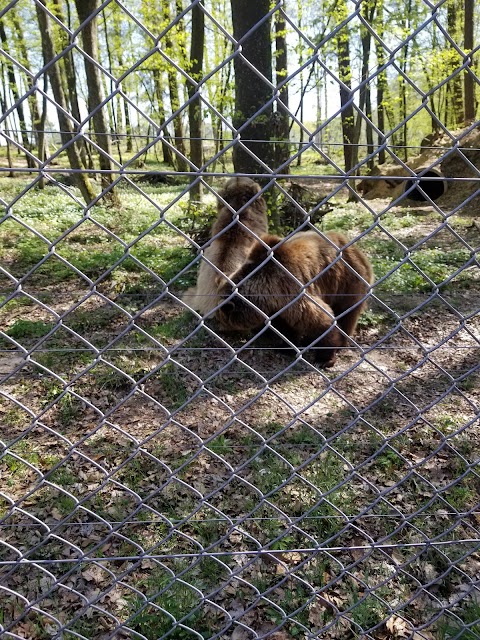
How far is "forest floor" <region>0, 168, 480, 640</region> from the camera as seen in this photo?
1.89 meters

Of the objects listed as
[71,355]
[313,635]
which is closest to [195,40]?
[71,355]

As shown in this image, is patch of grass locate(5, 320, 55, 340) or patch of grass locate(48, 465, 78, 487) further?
patch of grass locate(5, 320, 55, 340)

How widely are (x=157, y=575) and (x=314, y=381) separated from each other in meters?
2.38

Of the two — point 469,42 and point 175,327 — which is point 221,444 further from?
point 469,42

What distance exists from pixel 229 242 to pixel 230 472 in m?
2.56

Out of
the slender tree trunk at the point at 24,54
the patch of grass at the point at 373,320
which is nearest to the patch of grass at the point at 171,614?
the patch of grass at the point at 373,320

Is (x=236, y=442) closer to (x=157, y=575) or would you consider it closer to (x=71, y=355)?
(x=157, y=575)

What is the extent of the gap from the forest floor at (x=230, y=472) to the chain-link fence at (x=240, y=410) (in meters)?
0.02

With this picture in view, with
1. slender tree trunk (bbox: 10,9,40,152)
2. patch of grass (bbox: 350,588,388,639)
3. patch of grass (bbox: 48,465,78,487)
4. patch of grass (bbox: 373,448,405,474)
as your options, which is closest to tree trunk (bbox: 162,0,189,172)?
patch of grass (bbox: 48,465,78,487)

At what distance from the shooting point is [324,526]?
2824 mm

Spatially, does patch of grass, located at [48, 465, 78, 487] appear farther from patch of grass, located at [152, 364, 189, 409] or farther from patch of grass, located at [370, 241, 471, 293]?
patch of grass, located at [370, 241, 471, 293]

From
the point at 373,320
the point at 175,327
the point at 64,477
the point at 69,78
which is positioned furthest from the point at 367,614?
the point at 69,78

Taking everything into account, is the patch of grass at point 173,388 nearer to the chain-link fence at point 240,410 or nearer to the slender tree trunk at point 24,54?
the chain-link fence at point 240,410

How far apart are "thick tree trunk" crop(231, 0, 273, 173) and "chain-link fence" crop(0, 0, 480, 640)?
4 centimetres
